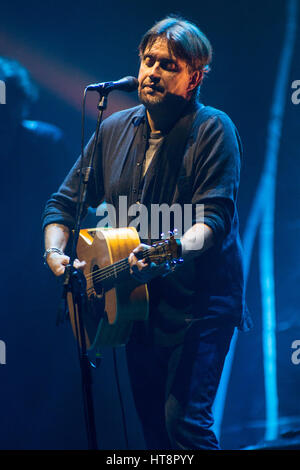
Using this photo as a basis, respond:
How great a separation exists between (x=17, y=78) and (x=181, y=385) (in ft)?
6.89

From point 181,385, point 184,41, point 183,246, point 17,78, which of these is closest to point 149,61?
point 184,41

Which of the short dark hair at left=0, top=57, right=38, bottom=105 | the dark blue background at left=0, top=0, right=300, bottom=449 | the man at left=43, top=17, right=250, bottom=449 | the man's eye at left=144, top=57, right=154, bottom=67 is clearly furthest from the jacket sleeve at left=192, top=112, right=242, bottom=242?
the short dark hair at left=0, top=57, right=38, bottom=105

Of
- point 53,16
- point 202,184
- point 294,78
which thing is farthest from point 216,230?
point 53,16

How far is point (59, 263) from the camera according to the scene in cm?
230

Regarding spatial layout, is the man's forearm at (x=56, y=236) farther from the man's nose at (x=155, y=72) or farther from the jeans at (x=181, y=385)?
the man's nose at (x=155, y=72)

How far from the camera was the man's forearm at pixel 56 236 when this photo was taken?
2.44 metres

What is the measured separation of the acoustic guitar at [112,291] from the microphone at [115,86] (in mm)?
638

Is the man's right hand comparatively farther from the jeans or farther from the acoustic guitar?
the jeans

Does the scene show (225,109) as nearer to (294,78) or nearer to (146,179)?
(294,78)

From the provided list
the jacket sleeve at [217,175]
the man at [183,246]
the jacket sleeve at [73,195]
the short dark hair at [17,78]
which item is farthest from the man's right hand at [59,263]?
the short dark hair at [17,78]

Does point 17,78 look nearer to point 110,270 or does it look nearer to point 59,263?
point 59,263

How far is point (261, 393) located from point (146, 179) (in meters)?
1.94

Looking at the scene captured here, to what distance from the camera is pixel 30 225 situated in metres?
3.18

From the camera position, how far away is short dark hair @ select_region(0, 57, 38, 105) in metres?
2.98
